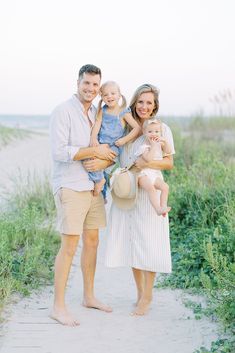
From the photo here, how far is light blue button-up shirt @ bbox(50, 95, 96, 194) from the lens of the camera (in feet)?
17.0

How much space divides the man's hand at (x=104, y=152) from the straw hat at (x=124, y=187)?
160 millimetres

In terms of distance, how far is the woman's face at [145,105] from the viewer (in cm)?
538

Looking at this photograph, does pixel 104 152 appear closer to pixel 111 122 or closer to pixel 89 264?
pixel 111 122

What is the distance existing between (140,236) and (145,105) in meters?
1.04

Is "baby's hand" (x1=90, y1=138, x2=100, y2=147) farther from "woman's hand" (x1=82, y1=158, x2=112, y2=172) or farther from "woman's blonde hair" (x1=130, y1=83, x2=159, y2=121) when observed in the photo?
"woman's blonde hair" (x1=130, y1=83, x2=159, y2=121)

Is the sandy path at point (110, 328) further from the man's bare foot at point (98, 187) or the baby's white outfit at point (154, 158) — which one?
the baby's white outfit at point (154, 158)

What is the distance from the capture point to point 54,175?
215 inches

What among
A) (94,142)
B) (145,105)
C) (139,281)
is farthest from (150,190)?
(139,281)

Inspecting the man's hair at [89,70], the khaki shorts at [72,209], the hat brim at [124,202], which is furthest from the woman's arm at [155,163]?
the man's hair at [89,70]

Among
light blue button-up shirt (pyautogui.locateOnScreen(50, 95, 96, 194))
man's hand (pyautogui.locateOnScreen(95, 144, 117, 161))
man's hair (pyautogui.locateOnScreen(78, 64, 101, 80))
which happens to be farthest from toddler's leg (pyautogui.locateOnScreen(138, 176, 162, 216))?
man's hair (pyautogui.locateOnScreen(78, 64, 101, 80))

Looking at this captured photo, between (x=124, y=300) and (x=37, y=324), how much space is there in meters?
0.96

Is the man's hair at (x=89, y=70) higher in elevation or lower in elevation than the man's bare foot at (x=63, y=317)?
higher

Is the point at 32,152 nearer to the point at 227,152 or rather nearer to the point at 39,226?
the point at 227,152

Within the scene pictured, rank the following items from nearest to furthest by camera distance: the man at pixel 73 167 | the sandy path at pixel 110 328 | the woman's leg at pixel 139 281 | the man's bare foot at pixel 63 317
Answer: the sandy path at pixel 110 328, the man at pixel 73 167, the man's bare foot at pixel 63 317, the woman's leg at pixel 139 281
